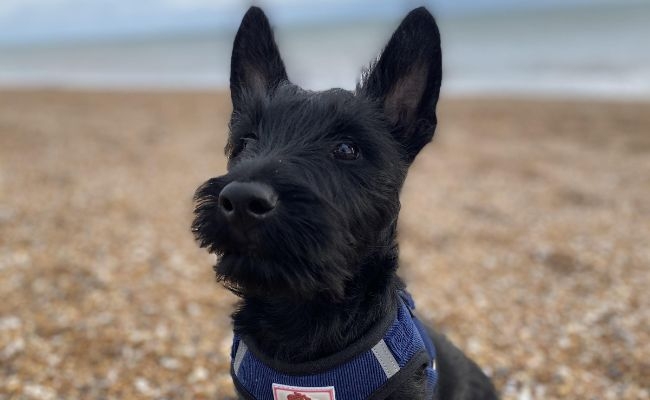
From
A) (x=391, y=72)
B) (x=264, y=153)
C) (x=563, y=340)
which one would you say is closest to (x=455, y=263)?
(x=563, y=340)

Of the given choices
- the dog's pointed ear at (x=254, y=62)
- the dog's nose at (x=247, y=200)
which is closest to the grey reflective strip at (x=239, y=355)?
the dog's nose at (x=247, y=200)

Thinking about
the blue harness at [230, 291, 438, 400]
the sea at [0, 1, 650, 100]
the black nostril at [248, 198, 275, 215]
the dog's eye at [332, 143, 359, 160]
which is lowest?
the sea at [0, 1, 650, 100]

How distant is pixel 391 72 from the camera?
3359 mm

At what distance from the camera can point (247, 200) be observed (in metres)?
2.36

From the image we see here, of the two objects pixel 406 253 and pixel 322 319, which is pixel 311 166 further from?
pixel 406 253

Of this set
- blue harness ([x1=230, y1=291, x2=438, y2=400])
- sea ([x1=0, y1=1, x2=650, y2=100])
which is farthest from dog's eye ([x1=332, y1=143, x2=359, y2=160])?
sea ([x1=0, y1=1, x2=650, y2=100])

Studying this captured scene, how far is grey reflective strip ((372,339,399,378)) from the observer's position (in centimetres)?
287

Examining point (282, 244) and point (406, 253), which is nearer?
point (282, 244)

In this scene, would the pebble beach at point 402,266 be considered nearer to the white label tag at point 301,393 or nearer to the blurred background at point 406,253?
the blurred background at point 406,253

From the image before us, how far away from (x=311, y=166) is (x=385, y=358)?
1076mm

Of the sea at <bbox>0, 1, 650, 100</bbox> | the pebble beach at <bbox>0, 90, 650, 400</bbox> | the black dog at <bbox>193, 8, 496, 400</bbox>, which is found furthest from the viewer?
the sea at <bbox>0, 1, 650, 100</bbox>

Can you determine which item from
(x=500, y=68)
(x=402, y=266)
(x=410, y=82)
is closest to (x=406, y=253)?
(x=402, y=266)

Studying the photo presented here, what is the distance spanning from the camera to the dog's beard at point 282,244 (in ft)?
7.97

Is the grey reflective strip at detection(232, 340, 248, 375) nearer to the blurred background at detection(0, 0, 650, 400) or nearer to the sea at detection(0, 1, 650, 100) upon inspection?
the blurred background at detection(0, 0, 650, 400)
